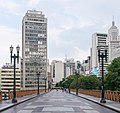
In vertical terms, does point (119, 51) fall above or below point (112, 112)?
above

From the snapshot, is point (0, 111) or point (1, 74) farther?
point (1, 74)

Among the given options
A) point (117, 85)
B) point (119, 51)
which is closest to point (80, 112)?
point (117, 85)

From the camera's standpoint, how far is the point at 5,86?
15738cm

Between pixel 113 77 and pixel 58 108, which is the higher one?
pixel 113 77

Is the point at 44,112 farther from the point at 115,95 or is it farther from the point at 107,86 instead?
the point at 107,86

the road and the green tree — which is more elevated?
the green tree

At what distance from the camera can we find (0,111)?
23000mm

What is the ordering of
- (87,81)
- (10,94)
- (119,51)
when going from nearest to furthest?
(10,94), (87,81), (119,51)

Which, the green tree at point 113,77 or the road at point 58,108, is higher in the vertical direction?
the green tree at point 113,77

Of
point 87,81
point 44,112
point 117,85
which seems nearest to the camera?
point 44,112

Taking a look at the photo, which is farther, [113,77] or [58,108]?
[113,77]

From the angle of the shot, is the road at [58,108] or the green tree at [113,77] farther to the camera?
the green tree at [113,77]

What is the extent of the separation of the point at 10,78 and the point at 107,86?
9407cm

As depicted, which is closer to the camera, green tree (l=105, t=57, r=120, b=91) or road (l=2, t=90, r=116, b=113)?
road (l=2, t=90, r=116, b=113)
